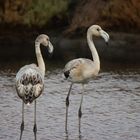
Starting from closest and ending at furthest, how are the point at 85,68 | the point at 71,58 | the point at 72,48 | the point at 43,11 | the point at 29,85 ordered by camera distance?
the point at 29,85
the point at 85,68
the point at 71,58
the point at 72,48
the point at 43,11

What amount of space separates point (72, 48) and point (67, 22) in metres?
3.70

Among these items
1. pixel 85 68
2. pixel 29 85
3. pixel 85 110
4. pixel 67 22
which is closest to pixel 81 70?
pixel 85 68

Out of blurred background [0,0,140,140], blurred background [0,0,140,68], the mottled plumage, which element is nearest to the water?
blurred background [0,0,140,140]

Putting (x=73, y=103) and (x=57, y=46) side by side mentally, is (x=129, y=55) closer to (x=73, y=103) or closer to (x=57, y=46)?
(x=57, y=46)

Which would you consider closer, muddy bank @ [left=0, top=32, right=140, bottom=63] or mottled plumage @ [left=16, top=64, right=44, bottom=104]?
mottled plumage @ [left=16, top=64, right=44, bottom=104]

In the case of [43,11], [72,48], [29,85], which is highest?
[43,11]

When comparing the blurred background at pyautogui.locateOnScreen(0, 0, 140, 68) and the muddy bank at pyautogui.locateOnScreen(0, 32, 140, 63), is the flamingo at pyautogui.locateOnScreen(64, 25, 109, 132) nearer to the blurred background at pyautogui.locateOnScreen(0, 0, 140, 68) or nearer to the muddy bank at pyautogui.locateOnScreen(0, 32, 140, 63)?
the muddy bank at pyautogui.locateOnScreen(0, 32, 140, 63)

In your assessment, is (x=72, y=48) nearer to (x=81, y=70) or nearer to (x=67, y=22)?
(x=67, y=22)

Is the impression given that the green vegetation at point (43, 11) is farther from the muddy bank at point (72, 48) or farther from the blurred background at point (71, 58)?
the muddy bank at point (72, 48)

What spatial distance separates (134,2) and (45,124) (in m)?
18.5

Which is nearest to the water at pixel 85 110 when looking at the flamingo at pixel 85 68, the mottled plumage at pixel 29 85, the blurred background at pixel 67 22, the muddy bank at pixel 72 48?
the flamingo at pixel 85 68

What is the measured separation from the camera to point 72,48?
102 feet

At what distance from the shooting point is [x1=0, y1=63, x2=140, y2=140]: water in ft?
49.4

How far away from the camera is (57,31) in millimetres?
33750
